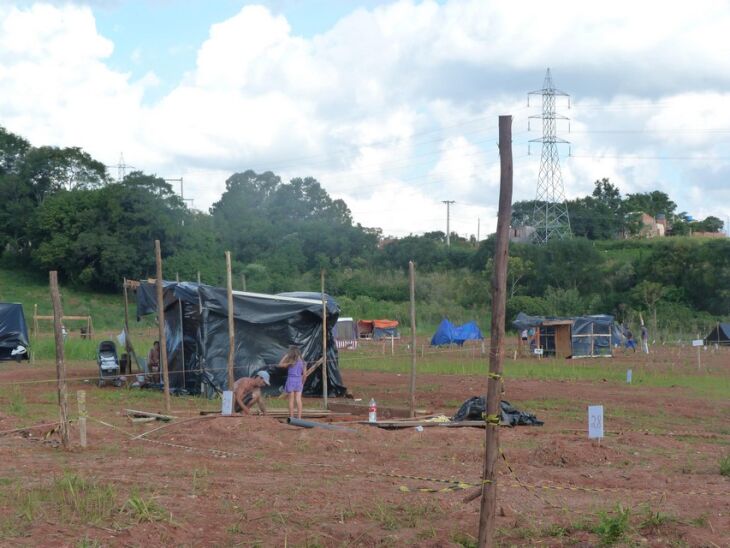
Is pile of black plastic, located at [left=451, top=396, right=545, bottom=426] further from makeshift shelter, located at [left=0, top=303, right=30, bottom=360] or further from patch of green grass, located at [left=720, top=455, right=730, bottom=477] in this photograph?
makeshift shelter, located at [left=0, top=303, right=30, bottom=360]

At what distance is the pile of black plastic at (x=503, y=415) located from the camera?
53.6 feet

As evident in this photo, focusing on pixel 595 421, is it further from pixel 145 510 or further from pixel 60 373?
pixel 60 373

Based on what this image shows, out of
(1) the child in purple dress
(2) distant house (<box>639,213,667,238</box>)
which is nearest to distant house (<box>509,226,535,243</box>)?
(2) distant house (<box>639,213,667,238</box>)

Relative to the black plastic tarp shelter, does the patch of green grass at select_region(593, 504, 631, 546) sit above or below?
below

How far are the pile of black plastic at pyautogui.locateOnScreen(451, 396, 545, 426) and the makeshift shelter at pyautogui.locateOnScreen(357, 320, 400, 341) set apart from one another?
33.5m

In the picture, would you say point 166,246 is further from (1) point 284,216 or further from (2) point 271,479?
(2) point 271,479

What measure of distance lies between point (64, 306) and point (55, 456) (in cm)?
4467

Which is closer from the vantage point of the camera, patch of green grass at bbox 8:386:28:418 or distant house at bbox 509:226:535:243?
patch of green grass at bbox 8:386:28:418

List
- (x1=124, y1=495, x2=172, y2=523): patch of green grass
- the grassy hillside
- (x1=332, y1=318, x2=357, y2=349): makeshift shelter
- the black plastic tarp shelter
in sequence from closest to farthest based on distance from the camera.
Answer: (x1=124, y1=495, x2=172, y2=523): patch of green grass
the black plastic tarp shelter
(x1=332, y1=318, x2=357, y2=349): makeshift shelter
the grassy hillside

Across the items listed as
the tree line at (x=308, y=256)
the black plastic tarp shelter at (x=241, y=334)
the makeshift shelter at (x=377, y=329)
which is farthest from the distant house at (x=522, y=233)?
the black plastic tarp shelter at (x=241, y=334)

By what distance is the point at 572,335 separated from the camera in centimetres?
3988

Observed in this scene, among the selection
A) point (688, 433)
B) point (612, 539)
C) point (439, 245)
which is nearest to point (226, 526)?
point (612, 539)

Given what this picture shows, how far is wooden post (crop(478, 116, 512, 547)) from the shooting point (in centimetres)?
727

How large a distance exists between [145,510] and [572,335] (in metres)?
33.3
